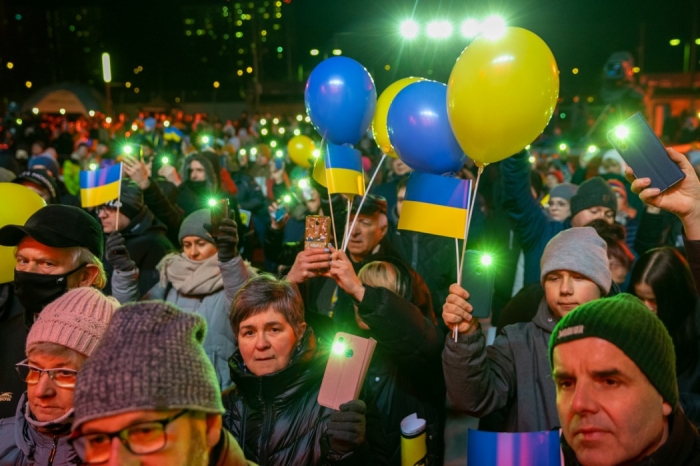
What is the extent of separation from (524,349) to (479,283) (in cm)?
42

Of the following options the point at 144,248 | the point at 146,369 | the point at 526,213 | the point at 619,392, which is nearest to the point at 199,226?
the point at 144,248

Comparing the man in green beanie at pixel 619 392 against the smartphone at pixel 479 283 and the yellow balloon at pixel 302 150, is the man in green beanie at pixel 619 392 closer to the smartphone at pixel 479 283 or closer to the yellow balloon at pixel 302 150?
the smartphone at pixel 479 283

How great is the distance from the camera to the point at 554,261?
2.70 metres

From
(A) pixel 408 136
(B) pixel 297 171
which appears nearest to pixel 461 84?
(A) pixel 408 136

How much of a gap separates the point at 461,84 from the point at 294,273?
47.0 inches

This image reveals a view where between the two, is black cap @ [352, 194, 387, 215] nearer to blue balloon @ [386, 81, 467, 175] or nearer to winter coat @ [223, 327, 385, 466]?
blue balloon @ [386, 81, 467, 175]

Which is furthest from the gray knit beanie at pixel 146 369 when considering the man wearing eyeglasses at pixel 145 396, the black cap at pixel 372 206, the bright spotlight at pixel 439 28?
the bright spotlight at pixel 439 28

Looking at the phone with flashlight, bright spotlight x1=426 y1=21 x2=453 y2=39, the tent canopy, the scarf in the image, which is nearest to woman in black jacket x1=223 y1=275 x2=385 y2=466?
the scarf

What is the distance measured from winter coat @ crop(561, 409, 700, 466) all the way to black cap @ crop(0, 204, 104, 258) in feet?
7.57

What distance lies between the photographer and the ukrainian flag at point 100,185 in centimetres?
405

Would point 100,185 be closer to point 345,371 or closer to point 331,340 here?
point 331,340

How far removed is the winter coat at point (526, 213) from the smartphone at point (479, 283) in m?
1.65

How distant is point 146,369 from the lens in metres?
1.30

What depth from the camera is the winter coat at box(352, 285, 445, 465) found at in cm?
Answer: 278
